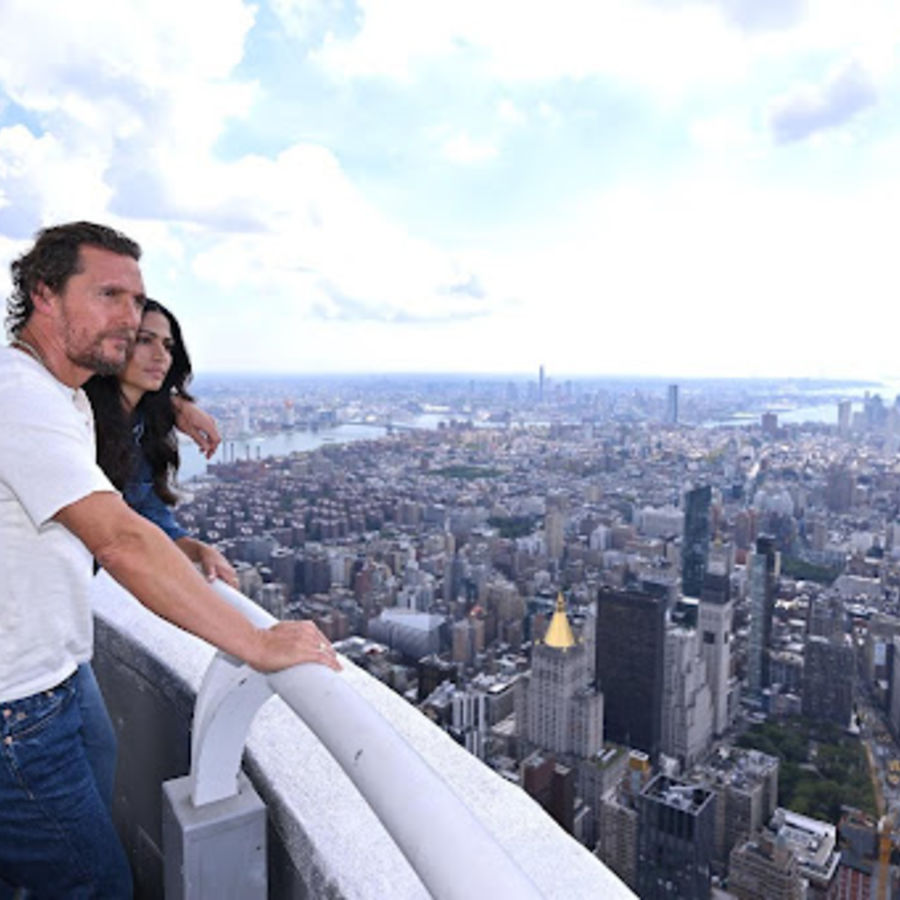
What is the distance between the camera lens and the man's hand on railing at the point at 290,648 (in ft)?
1.14

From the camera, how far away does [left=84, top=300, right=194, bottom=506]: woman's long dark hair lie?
68cm

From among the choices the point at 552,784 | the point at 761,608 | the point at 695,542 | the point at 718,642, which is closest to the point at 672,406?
the point at 695,542

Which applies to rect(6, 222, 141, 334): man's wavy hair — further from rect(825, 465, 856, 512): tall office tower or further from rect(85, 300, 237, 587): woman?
rect(825, 465, 856, 512): tall office tower

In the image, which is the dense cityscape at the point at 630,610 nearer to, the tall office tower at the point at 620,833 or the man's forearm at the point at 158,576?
the tall office tower at the point at 620,833

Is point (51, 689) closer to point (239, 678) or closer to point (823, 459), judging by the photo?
point (239, 678)

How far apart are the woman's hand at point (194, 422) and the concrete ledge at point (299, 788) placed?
0.66 ft

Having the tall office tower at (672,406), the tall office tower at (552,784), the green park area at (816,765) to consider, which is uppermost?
the tall office tower at (672,406)

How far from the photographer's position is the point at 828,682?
6684mm

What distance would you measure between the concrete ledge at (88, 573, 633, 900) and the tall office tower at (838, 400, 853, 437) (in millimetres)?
21359

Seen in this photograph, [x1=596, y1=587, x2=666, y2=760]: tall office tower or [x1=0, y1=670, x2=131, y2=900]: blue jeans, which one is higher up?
[x1=0, y1=670, x2=131, y2=900]: blue jeans

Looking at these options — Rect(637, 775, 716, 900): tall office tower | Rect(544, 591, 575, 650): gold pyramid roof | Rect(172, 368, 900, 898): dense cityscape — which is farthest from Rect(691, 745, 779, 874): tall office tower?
Rect(544, 591, 575, 650): gold pyramid roof

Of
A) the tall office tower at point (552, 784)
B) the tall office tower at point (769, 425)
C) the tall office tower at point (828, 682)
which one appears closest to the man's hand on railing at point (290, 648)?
the tall office tower at point (552, 784)

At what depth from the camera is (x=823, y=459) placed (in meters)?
16.7

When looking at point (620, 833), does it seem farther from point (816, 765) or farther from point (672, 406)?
point (672, 406)
